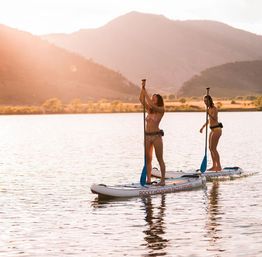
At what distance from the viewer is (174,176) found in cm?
2480

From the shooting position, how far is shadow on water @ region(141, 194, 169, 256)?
13.5 metres

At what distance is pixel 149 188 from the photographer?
20.7 metres

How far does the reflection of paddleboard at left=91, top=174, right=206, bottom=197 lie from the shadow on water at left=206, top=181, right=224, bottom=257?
72cm

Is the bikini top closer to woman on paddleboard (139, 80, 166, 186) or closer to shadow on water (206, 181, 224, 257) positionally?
woman on paddleboard (139, 80, 166, 186)

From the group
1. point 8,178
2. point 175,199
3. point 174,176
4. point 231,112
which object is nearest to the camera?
point 175,199

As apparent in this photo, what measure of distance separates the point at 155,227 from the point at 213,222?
53.8 inches

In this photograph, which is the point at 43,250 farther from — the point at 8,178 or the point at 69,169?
the point at 69,169

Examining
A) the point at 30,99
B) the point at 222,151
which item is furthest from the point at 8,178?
the point at 30,99

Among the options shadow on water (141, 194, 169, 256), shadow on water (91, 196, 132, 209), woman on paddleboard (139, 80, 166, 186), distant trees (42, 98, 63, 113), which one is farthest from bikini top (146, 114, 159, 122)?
distant trees (42, 98, 63, 113)

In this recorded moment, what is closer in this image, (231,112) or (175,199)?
(175,199)

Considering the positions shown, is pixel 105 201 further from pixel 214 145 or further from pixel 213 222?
pixel 214 145

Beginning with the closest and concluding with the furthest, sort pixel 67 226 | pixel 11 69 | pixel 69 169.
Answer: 1. pixel 67 226
2. pixel 69 169
3. pixel 11 69

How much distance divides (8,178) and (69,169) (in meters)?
4.31

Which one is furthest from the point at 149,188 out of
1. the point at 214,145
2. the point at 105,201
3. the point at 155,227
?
the point at 214,145
